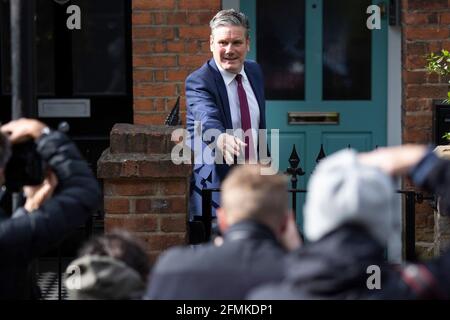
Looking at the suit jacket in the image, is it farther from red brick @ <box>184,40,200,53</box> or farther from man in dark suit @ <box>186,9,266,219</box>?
red brick @ <box>184,40,200,53</box>

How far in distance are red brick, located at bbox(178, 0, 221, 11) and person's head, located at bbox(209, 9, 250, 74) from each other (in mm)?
1514

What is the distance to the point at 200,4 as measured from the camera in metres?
8.39

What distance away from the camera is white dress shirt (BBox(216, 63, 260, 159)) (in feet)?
21.7

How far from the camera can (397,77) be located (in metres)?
8.67

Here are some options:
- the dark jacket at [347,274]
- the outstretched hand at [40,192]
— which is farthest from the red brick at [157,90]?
the dark jacket at [347,274]

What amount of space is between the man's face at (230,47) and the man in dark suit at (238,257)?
302 centimetres

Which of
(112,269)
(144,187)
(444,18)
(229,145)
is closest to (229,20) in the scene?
(229,145)

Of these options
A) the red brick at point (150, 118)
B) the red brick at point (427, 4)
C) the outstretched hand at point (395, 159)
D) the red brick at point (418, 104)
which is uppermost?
the red brick at point (427, 4)

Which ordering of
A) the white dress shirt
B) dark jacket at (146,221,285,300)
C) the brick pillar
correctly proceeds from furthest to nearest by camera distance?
the white dress shirt → the brick pillar → dark jacket at (146,221,285,300)

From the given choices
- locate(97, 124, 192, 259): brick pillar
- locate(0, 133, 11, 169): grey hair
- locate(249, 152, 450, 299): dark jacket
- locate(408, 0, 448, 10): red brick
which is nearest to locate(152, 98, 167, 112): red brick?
locate(408, 0, 448, 10): red brick

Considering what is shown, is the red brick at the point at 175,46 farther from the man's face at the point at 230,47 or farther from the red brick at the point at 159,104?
the man's face at the point at 230,47

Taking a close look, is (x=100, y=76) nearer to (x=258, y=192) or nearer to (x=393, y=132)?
(x=393, y=132)

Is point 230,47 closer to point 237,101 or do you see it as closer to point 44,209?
point 237,101

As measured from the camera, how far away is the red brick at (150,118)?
8469mm
